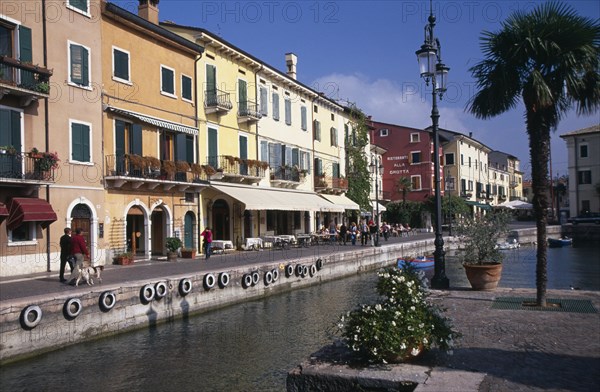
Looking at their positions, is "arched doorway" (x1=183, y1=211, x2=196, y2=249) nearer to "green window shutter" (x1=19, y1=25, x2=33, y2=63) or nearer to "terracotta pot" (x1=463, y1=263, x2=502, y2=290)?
"green window shutter" (x1=19, y1=25, x2=33, y2=63)

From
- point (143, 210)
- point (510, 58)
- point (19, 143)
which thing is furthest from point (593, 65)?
point (143, 210)

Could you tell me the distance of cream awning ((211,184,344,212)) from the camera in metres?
28.2

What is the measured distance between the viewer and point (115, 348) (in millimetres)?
12438

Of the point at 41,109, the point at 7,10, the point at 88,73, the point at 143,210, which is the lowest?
the point at 143,210

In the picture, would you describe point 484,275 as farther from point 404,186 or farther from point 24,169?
point 404,186

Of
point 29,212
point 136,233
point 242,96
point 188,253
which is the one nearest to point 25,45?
point 29,212

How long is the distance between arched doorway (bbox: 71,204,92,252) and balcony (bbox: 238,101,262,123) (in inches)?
474

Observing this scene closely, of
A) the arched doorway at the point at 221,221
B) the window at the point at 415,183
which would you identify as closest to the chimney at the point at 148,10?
the arched doorway at the point at 221,221

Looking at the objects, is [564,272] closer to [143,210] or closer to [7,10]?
[143,210]

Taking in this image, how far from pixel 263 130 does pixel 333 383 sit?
2892 centimetres

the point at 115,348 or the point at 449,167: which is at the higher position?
the point at 449,167

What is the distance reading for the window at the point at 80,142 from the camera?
20.5 metres

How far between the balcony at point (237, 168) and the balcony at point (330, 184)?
29.5 ft

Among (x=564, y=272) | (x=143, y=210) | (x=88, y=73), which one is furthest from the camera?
(x=564, y=272)
